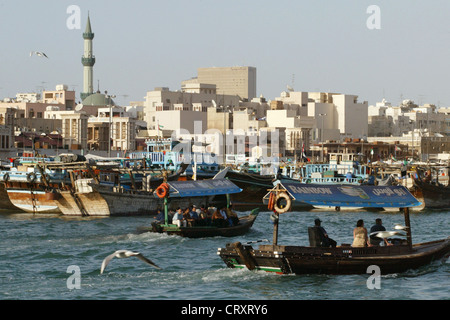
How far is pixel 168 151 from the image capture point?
69000 mm

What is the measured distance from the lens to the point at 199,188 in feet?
133

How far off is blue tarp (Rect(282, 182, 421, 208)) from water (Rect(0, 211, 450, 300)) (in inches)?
91.6

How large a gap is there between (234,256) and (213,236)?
1040 centimetres

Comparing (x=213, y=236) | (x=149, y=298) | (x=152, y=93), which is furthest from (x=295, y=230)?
(x=152, y=93)

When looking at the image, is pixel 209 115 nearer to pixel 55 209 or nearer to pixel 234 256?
pixel 55 209

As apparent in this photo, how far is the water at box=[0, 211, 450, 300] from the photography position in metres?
25.7

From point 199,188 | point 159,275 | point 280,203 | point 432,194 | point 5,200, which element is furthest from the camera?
point 432,194

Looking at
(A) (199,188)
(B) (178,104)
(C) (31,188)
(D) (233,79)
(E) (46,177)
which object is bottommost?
(C) (31,188)

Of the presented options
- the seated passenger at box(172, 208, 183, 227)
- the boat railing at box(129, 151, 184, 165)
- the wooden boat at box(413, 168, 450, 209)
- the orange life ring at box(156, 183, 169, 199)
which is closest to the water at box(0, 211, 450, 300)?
the seated passenger at box(172, 208, 183, 227)

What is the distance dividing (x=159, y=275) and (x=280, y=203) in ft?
14.0

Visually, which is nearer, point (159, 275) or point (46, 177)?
point (159, 275)

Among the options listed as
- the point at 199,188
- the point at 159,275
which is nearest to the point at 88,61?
the point at 199,188

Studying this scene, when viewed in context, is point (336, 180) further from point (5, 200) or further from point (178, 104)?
point (178, 104)

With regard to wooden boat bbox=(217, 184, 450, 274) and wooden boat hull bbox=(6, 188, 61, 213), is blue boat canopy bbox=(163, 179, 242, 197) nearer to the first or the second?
wooden boat hull bbox=(6, 188, 61, 213)
